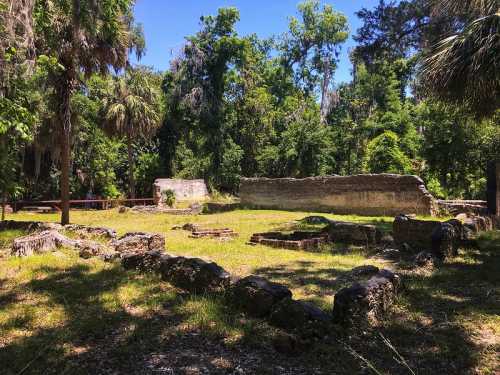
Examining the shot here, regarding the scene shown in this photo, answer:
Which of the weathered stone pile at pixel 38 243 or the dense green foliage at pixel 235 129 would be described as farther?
the dense green foliage at pixel 235 129

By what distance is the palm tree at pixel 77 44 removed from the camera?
9.62 m

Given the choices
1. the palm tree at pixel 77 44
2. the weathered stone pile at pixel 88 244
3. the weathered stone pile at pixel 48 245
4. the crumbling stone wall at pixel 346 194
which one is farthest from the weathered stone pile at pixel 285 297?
the crumbling stone wall at pixel 346 194

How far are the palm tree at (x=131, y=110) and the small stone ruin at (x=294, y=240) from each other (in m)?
14.9

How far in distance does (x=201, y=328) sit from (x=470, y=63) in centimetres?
734

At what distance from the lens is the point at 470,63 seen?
8.08 metres

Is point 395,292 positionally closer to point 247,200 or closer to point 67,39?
point 67,39

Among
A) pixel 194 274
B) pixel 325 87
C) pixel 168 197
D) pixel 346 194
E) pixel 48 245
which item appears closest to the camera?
pixel 194 274

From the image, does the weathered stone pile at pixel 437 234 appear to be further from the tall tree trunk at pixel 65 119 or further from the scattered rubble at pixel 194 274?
the tall tree trunk at pixel 65 119

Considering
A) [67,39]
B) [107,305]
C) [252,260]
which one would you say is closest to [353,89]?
[67,39]

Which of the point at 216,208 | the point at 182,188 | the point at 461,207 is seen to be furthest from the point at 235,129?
the point at 461,207

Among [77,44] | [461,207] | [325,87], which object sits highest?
[325,87]

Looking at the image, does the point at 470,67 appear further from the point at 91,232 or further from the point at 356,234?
the point at 91,232

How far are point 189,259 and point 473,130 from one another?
16.8m

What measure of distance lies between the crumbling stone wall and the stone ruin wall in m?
4.01
